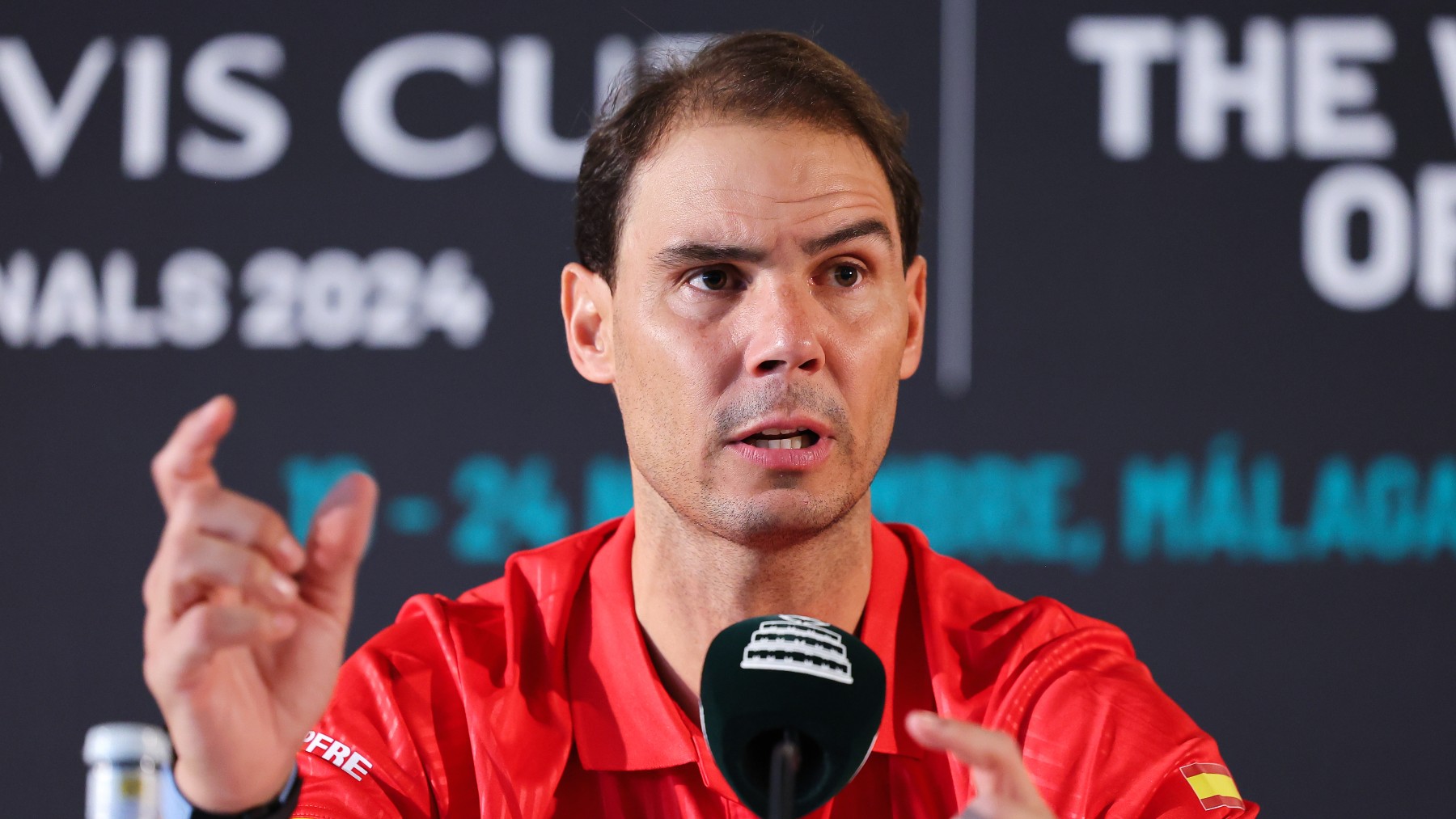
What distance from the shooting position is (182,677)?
1.01m

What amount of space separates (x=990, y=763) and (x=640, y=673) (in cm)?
68

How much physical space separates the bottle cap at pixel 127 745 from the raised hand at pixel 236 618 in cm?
2

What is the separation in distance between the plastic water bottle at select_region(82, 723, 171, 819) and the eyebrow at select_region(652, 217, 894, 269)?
2.39 feet

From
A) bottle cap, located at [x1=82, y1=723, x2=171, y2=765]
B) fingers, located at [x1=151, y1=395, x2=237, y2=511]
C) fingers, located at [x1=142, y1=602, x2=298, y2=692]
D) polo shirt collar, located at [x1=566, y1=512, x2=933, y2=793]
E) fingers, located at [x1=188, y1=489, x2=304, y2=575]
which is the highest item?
fingers, located at [x1=151, y1=395, x2=237, y2=511]

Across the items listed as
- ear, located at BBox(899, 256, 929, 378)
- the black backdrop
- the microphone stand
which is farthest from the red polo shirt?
the black backdrop

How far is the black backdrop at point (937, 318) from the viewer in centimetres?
271

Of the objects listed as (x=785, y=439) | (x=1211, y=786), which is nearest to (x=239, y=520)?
(x=785, y=439)

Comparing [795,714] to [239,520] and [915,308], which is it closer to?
[239,520]

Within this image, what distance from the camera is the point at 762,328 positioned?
4.86 feet

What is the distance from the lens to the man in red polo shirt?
1471 millimetres

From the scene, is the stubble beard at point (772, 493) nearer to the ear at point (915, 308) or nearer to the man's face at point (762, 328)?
the man's face at point (762, 328)

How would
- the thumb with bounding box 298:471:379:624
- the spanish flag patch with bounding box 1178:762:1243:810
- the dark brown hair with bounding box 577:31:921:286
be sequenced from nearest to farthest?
the thumb with bounding box 298:471:379:624 < the spanish flag patch with bounding box 1178:762:1243:810 < the dark brown hair with bounding box 577:31:921:286

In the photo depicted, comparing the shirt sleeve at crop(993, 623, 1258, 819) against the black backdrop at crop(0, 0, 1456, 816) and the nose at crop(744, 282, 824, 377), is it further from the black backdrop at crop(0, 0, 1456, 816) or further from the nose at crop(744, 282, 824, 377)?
the black backdrop at crop(0, 0, 1456, 816)

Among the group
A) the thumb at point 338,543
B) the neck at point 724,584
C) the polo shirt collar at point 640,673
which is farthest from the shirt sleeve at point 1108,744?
the thumb at point 338,543
